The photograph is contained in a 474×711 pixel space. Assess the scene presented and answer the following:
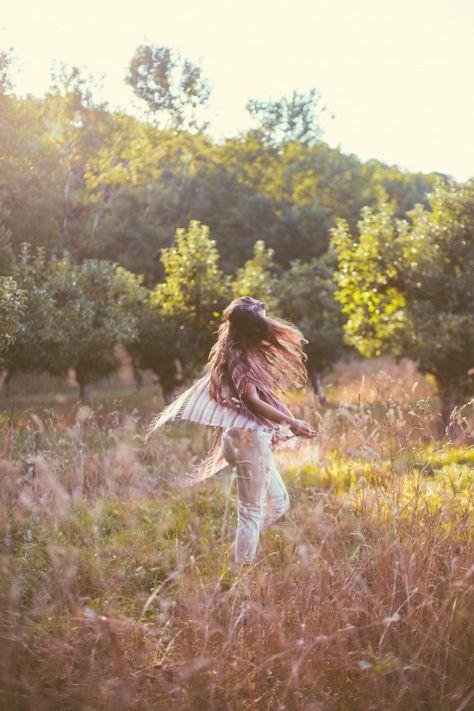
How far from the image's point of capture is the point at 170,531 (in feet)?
22.6

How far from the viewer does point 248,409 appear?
5.24 m

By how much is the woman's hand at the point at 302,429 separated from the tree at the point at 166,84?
28.7 metres

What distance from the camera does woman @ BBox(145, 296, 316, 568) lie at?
5.11 meters

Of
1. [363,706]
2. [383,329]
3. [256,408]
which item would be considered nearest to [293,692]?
Answer: [363,706]

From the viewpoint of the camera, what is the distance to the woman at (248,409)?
5.11 metres

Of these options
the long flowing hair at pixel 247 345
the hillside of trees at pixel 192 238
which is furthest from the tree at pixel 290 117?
the long flowing hair at pixel 247 345

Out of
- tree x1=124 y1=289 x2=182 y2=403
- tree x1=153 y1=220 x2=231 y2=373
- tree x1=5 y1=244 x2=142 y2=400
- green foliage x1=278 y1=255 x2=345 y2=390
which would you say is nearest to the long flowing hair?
tree x1=5 y1=244 x2=142 y2=400

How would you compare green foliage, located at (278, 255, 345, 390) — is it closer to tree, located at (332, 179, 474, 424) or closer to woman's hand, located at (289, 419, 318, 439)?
tree, located at (332, 179, 474, 424)

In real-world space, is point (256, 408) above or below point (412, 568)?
above

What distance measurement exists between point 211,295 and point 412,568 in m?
16.2

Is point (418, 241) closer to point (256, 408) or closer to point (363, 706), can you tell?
point (256, 408)

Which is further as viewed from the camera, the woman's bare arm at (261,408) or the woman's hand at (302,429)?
the woman's bare arm at (261,408)

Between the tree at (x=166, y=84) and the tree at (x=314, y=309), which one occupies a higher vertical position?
the tree at (x=166, y=84)

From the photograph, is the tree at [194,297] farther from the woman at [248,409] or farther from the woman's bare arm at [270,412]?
the woman's bare arm at [270,412]
